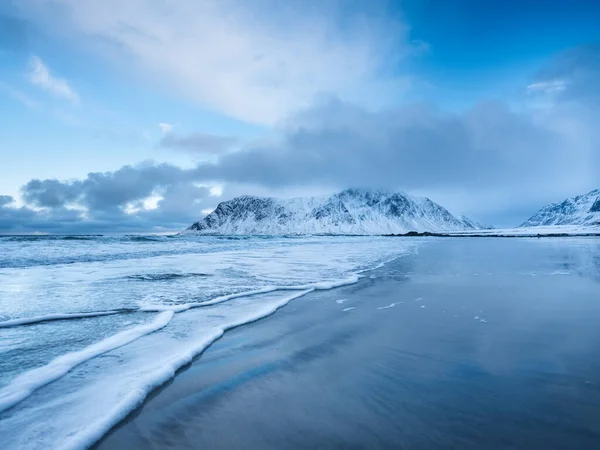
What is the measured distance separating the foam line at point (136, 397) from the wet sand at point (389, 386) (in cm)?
10

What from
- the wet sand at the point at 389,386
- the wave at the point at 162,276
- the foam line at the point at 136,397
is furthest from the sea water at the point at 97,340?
the wave at the point at 162,276

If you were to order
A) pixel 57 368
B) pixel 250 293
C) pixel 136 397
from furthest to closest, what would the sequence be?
pixel 250 293 < pixel 57 368 < pixel 136 397

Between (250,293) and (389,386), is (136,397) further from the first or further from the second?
(250,293)

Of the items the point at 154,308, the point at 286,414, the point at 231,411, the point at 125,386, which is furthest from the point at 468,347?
the point at 154,308

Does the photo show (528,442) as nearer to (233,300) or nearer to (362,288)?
(233,300)

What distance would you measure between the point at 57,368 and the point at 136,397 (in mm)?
1335

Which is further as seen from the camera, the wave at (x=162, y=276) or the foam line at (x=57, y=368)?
the wave at (x=162, y=276)

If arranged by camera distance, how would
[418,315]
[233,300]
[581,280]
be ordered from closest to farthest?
[418,315] < [233,300] < [581,280]

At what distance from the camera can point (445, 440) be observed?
2359 mm

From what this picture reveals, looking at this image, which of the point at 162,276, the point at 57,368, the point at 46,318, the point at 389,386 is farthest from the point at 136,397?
the point at 162,276

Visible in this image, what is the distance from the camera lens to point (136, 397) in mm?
3020

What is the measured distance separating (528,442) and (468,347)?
6.84 feet

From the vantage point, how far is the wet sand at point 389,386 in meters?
2.44

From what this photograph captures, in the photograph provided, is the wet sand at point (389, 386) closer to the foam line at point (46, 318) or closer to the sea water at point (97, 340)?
the sea water at point (97, 340)
